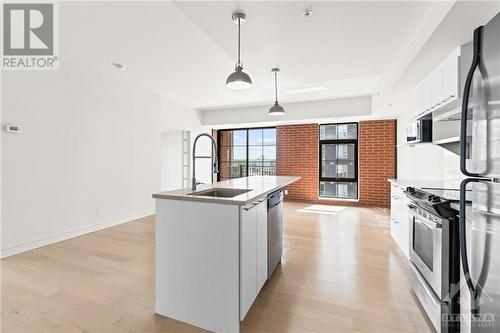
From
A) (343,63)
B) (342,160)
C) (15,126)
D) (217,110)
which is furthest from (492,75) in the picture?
(217,110)

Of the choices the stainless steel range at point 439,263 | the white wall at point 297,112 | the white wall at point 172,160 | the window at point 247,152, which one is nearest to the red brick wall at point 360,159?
the window at point 247,152

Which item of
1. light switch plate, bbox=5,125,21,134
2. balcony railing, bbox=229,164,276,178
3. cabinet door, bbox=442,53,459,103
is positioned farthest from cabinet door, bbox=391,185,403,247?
light switch plate, bbox=5,125,21,134

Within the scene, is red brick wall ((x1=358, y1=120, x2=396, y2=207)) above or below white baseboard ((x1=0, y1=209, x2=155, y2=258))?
above

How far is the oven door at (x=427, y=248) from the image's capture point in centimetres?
164

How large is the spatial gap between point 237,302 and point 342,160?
19.3 feet

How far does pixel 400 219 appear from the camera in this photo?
3141 millimetres

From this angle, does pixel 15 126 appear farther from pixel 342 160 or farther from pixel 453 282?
pixel 342 160

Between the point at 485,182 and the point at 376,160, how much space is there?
5.64 metres

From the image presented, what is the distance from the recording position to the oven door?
164 centimetres

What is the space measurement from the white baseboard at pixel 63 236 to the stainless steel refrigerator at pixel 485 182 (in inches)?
179

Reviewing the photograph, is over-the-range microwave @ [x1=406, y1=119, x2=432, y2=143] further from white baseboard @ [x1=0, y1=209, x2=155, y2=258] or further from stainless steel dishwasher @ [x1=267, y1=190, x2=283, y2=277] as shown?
white baseboard @ [x1=0, y1=209, x2=155, y2=258]

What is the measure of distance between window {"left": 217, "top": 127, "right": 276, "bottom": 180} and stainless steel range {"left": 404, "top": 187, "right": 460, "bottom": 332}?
5.48m

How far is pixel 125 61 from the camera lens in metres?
3.62

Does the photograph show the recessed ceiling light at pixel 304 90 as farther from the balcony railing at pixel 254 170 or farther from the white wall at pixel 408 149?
the balcony railing at pixel 254 170
